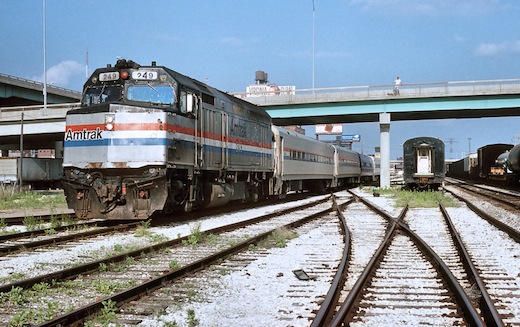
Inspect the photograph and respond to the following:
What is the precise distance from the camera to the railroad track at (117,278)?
5199mm

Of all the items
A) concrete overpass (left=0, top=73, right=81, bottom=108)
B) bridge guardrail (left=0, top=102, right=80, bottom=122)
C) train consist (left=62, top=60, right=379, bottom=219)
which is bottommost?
train consist (left=62, top=60, right=379, bottom=219)

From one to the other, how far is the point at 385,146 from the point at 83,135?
102 feet

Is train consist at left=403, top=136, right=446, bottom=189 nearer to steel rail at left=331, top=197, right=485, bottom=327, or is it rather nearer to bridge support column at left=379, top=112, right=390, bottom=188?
bridge support column at left=379, top=112, right=390, bottom=188

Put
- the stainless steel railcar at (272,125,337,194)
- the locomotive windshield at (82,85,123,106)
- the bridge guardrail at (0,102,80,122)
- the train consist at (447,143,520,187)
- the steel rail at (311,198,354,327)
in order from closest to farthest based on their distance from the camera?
the steel rail at (311,198,354,327)
the locomotive windshield at (82,85,123,106)
the stainless steel railcar at (272,125,337,194)
the train consist at (447,143,520,187)
the bridge guardrail at (0,102,80,122)

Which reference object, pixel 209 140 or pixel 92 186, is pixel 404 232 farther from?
pixel 92 186

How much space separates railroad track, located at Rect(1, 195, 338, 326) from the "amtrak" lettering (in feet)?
12.6

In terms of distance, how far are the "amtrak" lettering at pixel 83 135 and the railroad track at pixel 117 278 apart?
3.83 meters

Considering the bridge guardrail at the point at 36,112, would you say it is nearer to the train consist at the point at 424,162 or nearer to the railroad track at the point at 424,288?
the train consist at the point at 424,162

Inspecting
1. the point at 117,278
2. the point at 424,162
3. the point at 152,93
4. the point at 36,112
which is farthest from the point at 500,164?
the point at 117,278

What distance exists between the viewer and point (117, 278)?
270 inches

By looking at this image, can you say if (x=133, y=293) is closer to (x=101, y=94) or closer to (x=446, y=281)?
(x=446, y=281)

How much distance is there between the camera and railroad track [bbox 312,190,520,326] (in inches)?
193

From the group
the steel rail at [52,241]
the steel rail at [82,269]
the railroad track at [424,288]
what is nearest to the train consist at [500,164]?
the railroad track at [424,288]

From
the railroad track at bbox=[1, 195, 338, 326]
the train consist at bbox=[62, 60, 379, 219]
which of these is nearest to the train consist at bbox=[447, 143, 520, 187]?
the train consist at bbox=[62, 60, 379, 219]
